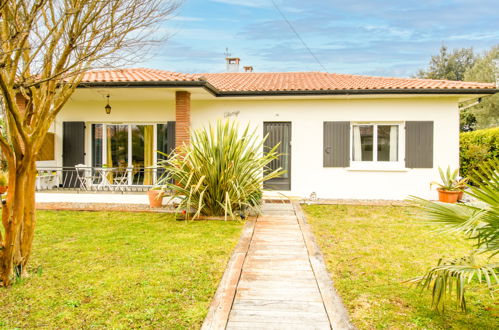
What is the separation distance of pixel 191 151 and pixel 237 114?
399 cm

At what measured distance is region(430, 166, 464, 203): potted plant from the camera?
10.4m

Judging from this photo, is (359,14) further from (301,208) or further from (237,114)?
(301,208)

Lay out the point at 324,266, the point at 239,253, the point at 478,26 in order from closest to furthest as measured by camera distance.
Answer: the point at 324,266
the point at 239,253
the point at 478,26

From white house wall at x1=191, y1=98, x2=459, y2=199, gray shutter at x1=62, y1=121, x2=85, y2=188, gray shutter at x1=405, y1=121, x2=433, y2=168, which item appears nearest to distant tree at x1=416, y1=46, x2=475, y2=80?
white house wall at x1=191, y1=98, x2=459, y2=199

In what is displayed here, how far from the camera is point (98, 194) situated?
11.0 metres

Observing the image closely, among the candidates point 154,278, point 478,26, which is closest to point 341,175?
point 154,278

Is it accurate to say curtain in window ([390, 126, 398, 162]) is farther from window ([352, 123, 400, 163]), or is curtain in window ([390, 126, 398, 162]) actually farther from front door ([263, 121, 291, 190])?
front door ([263, 121, 291, 190])

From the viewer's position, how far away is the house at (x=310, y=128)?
11250mm

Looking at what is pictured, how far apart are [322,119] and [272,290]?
8.44 m

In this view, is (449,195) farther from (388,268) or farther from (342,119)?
(388,268)

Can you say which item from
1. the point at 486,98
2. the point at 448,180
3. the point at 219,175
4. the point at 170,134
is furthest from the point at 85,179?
the point at 486,98

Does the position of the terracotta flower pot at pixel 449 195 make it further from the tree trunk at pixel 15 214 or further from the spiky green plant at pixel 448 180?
the tree trunk at pixel 15 214

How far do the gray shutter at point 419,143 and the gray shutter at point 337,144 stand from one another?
5.77 feet

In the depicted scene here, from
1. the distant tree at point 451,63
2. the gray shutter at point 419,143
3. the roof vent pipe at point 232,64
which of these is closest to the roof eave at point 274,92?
the gray shutter at point 419,143
